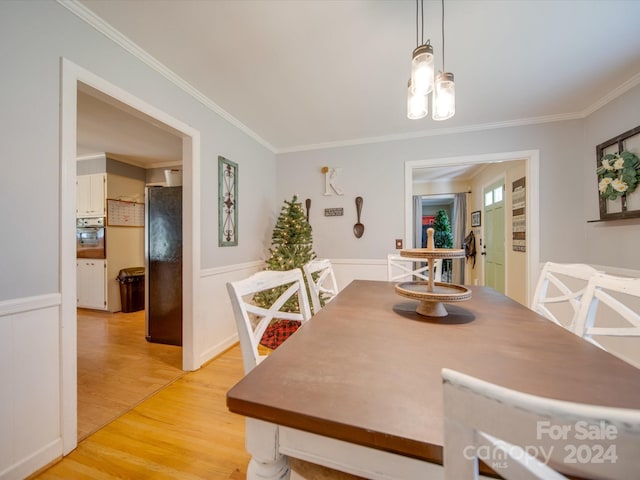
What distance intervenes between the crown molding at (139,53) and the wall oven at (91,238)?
282 centimetres

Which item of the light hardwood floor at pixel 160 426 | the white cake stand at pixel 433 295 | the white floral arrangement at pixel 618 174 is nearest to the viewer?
the white cake stand at pixel 433 295

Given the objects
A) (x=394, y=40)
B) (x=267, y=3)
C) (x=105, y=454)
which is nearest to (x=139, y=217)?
(x=105, y=454)

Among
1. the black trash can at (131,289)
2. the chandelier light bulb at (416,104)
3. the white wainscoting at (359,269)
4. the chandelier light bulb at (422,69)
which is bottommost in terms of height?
the black trash can at (131,289)

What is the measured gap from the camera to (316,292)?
1668mm

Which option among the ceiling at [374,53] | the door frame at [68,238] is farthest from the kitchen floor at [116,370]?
the ceiling at [374,53]

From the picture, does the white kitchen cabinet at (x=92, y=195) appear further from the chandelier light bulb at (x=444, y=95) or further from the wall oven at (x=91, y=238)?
the chandelier light bulb at (x=444, y=95)

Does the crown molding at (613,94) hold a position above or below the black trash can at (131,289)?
above

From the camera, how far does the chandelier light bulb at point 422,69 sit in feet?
3.67

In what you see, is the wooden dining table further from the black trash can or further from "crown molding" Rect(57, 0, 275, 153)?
the black trash can

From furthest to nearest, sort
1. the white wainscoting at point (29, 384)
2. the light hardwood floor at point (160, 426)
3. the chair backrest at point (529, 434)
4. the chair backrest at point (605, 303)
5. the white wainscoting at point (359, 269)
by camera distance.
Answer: the white wainscoting at point (359, 269)
the light hardwood floor at point (160, 426)
the white wainscoting at point (29, 384)
the chair backrest at point (605, 303)
the chair backrest at point (529, 434)

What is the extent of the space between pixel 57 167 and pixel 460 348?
6.50ft

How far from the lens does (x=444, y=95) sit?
125 centimetres

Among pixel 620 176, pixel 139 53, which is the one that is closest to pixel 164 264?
pixel 139 53

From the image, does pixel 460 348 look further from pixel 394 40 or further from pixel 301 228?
pixel 301 228
